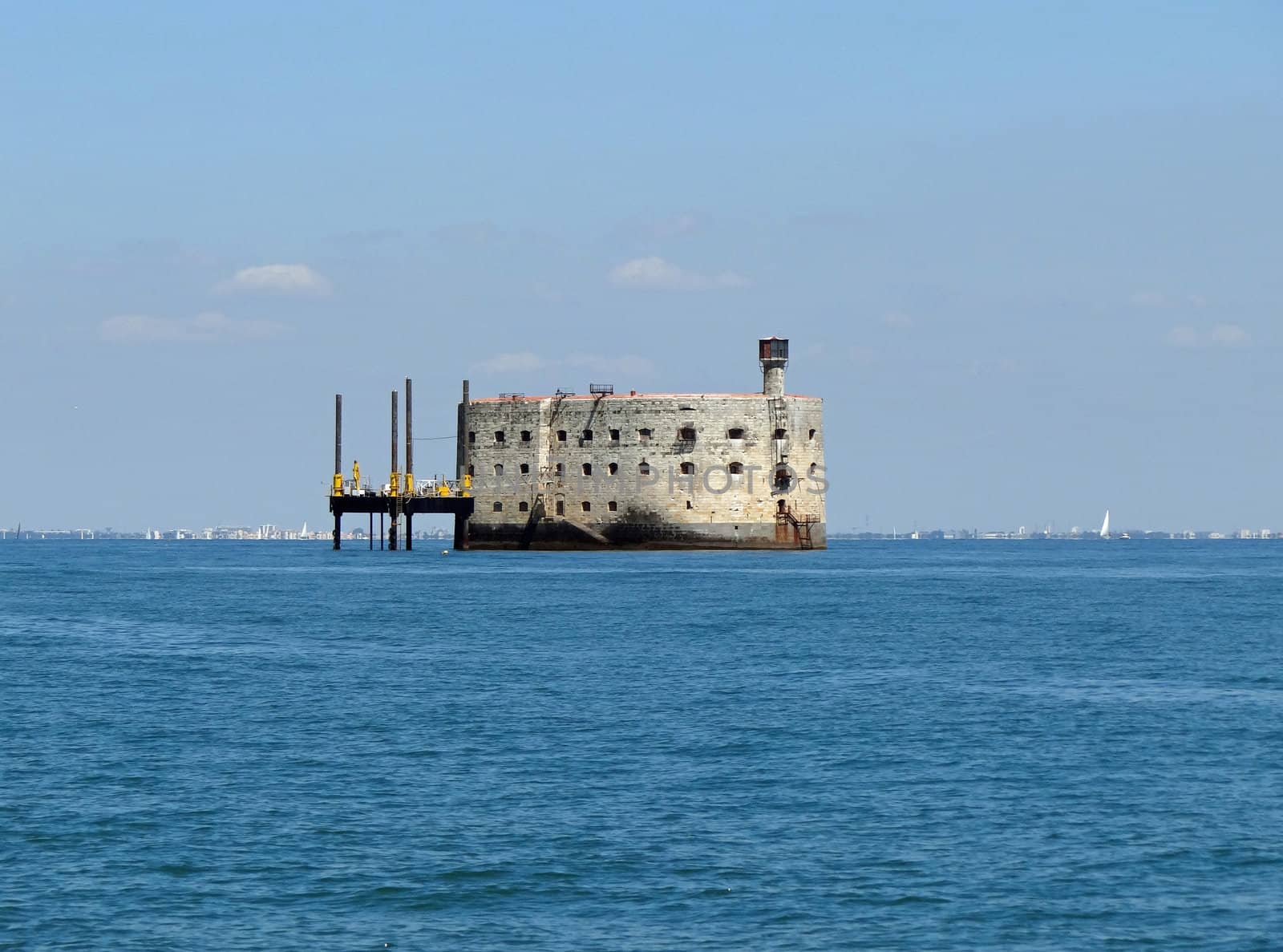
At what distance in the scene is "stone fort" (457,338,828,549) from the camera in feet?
292

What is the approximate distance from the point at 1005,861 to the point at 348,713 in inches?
528

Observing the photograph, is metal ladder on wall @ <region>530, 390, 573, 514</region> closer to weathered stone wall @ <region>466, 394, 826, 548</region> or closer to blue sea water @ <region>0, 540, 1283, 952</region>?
weathered stone wall @ <region>466, 394, 826, 548</region>

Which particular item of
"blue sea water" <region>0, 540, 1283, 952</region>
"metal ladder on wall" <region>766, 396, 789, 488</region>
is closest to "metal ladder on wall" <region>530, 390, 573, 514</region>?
"metal ladder on wall" <region>766, 396, 789, 488</region>

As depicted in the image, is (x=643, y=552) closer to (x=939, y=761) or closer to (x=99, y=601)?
(x=99, y=601)

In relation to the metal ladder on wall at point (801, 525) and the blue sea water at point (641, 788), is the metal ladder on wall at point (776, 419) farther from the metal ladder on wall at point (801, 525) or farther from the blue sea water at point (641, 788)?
the blue sea water at point (641, 788)

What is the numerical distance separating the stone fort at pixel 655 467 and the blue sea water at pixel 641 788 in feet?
145

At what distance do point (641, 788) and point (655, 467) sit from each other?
67.9 metres

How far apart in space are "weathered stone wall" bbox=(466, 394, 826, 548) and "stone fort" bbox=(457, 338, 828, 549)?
0.19 ft

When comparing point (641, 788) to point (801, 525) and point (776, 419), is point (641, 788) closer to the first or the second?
point (776, 419)

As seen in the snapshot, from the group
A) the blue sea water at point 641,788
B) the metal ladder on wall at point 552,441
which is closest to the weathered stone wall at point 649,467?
the metal ladder on wall at point 552,441

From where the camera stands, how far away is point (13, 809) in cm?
2027

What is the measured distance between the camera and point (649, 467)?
294ft

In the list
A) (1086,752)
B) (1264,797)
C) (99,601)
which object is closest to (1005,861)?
(1264,797)

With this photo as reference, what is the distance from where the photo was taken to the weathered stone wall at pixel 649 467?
89125 millimetres
